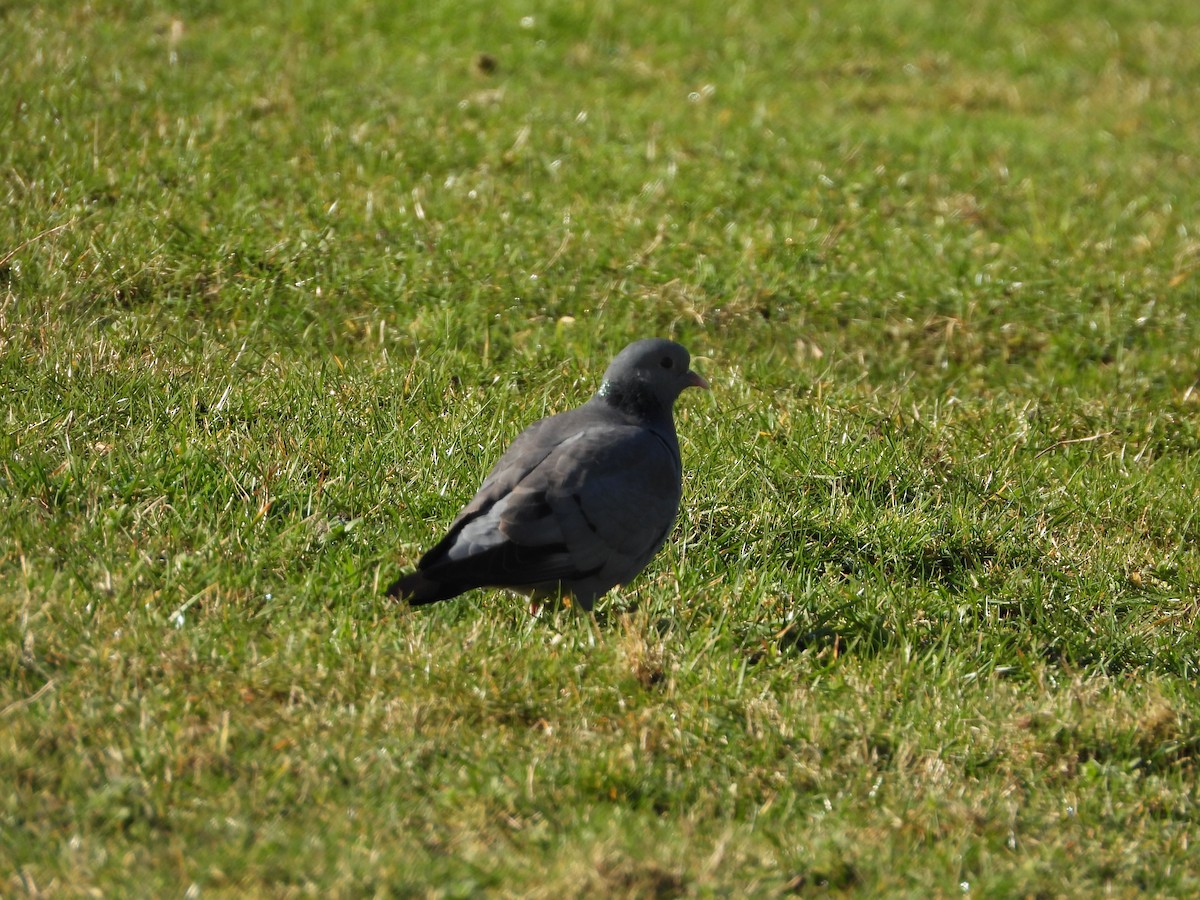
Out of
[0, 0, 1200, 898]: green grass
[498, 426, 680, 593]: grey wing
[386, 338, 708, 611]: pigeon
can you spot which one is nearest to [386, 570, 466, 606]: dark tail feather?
[386, 338, 708, 611]: pigeon

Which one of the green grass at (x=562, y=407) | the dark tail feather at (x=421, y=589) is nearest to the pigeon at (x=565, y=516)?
the dark tail feather at (x=421, y=589)

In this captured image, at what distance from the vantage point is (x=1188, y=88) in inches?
429

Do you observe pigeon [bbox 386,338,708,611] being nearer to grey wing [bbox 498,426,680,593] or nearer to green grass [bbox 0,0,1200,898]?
grey wing [bbox 498,426,680,593]

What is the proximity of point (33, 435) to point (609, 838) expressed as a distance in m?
2.63

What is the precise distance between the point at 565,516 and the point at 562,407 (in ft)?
4.99

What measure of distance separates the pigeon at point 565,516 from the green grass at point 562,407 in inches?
7.8

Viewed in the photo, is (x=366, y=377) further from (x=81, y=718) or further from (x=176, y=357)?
(x=81, y=718)

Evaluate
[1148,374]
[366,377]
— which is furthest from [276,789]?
[1148,374]

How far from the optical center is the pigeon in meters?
4.17

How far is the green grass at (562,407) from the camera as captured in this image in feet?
11.5

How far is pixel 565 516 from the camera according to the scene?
4406 mm

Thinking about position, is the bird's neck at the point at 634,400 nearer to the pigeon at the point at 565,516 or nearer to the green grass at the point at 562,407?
the pigeon at the point at 565,516

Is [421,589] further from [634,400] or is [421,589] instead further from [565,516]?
[634,400]

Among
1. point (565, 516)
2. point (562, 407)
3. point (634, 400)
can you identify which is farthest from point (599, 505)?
point (562, 407)
